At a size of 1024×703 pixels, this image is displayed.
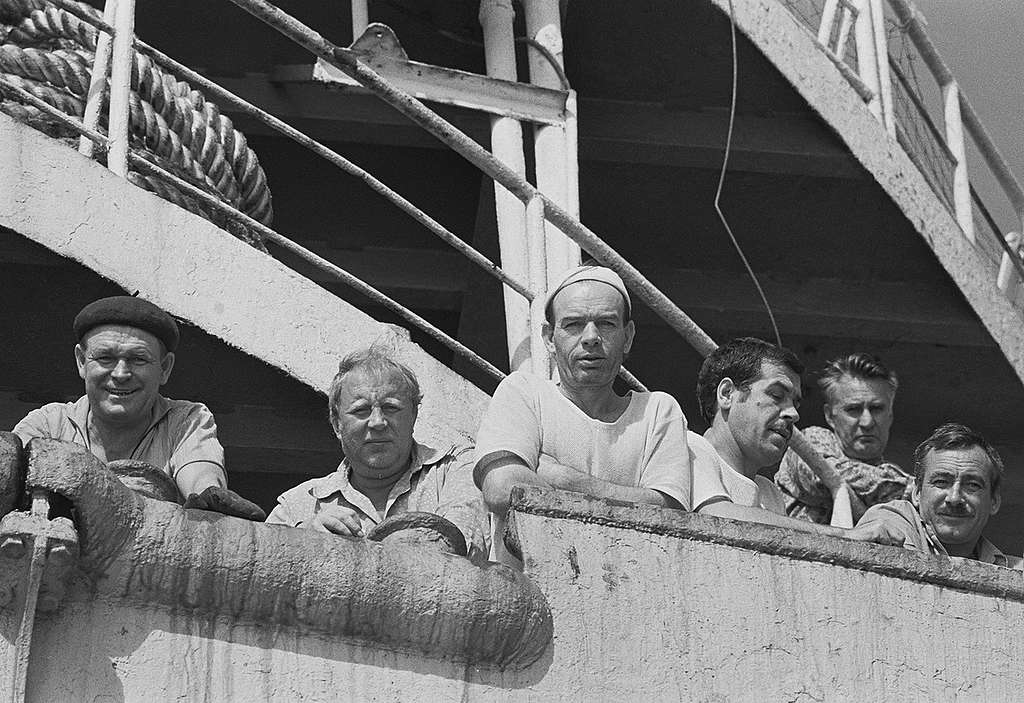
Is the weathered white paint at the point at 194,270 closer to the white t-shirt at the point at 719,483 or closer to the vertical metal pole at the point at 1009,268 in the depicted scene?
the white t-shirt at the point at 719,483

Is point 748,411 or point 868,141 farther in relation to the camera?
point 868,141

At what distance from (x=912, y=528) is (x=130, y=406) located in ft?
7.18

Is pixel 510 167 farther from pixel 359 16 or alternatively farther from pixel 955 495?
pixel 955 495

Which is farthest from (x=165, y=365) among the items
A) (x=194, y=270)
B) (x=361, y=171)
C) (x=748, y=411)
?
(x=361, y=171)

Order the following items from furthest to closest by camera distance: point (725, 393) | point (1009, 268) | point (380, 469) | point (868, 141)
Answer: point (1009, 268) < point (868, 141) < point (725, 393) < point (380, 469)

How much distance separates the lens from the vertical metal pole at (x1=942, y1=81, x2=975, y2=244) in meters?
11.0

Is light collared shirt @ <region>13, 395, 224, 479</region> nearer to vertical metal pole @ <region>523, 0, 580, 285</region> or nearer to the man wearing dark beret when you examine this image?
the man wearing dark beret

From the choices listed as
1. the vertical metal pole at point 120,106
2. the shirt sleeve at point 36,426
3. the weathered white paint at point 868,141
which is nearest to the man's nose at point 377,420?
the shirt sleeve at point 36,426

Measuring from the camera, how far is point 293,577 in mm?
4602

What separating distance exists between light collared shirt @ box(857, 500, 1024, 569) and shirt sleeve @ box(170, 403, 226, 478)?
1790 millimetres

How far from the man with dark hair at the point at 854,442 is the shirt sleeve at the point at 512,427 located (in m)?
1.87

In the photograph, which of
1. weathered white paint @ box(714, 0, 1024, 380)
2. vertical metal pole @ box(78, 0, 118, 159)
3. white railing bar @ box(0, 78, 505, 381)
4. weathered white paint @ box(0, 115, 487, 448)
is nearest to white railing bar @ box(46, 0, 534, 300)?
vertical metal pole @ box(78, 0, 118, 159)

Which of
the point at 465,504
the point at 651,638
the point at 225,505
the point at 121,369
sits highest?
the point at 121,369

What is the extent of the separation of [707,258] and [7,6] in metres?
4.18
